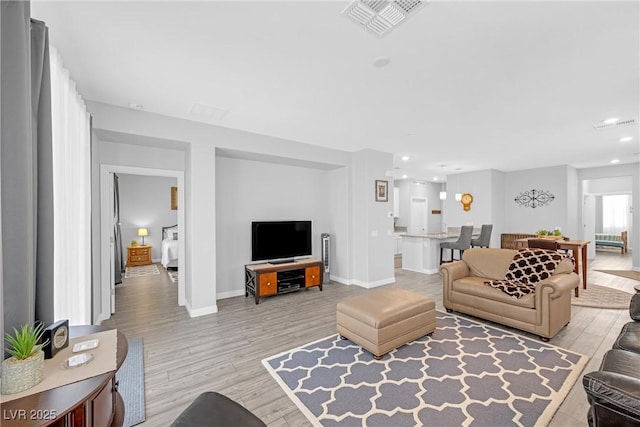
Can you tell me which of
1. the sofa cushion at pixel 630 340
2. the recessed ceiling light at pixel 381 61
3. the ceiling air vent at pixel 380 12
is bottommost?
the sofa cushion at pixel 630 340

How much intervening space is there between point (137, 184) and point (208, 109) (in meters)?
6.08

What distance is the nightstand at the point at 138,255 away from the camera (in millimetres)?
7531

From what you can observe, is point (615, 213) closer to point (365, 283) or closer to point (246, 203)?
point (365, 283)

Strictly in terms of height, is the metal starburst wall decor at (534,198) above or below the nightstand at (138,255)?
above

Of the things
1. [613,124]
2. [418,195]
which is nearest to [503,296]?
[613,124]

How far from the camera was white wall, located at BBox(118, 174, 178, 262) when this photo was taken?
7.82 m

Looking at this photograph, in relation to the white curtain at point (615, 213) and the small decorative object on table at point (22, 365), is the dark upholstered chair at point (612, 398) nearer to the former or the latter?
the small decorative object on table at point (22, 365)

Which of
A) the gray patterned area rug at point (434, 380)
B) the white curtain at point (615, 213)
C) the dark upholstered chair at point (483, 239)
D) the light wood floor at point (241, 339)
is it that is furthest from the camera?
the white curtain at point (615, 213)

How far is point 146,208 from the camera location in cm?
812

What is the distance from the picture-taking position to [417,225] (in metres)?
10.2

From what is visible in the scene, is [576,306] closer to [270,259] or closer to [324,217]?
[324,217]

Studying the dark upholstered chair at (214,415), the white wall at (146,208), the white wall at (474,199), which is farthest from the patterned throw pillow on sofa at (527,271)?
the white wall at (146,208)

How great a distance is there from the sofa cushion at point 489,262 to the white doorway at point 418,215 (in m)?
5.84

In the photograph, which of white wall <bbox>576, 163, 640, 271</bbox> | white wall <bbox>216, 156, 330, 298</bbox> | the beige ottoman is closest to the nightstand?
white wall <bbox>216, 156, 330, 298</bbox>
